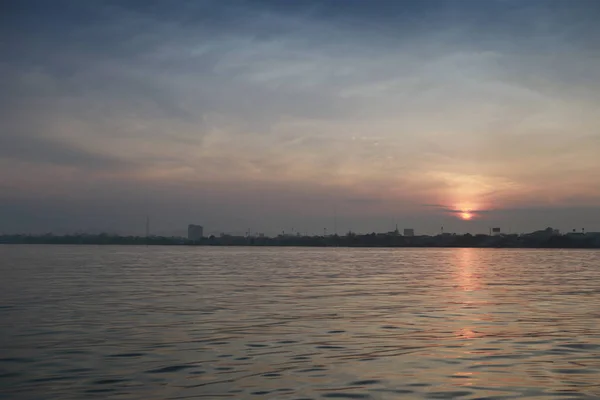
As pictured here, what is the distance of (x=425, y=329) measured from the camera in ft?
99.8

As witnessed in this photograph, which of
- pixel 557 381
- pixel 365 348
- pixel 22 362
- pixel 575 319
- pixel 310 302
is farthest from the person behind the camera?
pixel 310 302

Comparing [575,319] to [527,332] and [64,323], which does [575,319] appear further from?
[64,323]

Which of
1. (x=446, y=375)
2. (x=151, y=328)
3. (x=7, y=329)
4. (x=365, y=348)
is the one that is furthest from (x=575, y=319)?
(x=7, y=329)

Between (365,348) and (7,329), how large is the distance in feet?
56.3

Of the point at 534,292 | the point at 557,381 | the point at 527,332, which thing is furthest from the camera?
the point at 534,292

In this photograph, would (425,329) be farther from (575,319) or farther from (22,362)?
(22,362)

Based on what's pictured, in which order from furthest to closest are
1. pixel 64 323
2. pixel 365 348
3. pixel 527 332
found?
pixel 64 323 < pixel 527 332 < pixel 365 348

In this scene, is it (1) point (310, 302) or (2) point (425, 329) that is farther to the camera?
(1) point (310, 302)

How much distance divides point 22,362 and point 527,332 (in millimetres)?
21710

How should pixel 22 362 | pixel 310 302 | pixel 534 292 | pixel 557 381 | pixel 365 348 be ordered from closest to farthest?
pixel 557 381, pixel 22 362, pixel 365 348, pixel 310 302, pixel 534 292

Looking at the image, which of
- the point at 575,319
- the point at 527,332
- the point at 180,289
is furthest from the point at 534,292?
the point at 180,289

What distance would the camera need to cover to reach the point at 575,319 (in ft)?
114

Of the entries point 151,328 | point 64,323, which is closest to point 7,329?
point 64,323

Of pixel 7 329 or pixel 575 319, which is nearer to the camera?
pixel 7 329
